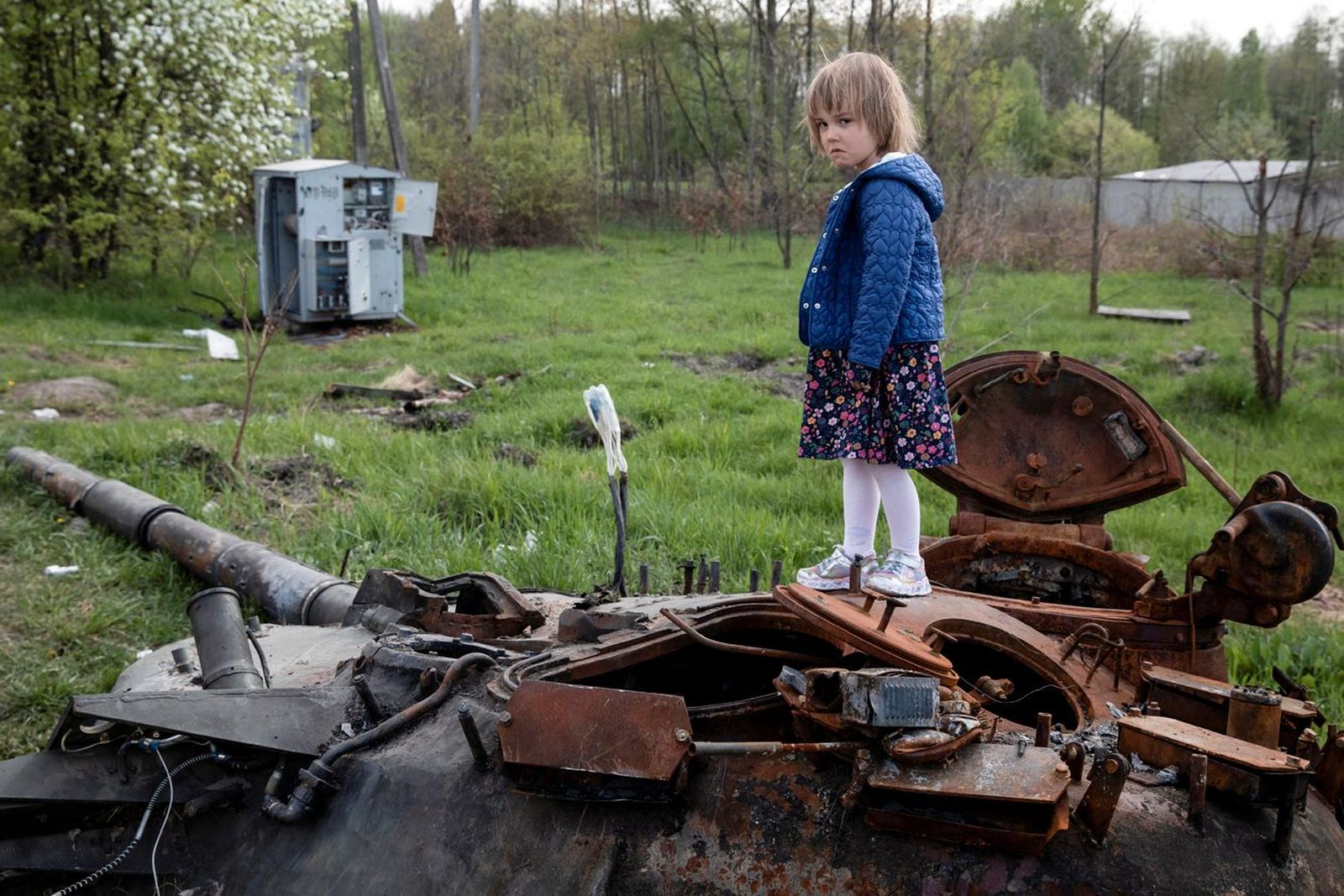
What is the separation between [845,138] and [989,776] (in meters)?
2.05

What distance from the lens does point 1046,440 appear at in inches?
146

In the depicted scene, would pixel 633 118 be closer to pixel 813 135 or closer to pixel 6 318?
pixel 6 318

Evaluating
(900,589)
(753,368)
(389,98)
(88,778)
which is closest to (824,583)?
(900,589)

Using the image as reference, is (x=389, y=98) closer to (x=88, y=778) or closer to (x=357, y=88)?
(x=357, y=88)

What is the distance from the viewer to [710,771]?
211 cm

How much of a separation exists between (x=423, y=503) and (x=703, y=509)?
1.61 metres

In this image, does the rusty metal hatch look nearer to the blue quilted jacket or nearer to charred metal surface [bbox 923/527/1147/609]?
charred metal surface [bbox 923/527/1147/609]

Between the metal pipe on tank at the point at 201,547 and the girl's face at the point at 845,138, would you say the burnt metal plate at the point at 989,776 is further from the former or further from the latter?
the metal pipe on tank at the point at 201,547

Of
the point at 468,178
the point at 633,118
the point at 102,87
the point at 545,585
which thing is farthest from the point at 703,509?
the point at 633,118

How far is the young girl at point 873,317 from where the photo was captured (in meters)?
3.29

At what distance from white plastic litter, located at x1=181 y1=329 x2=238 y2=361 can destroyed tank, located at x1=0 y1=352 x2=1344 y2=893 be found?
1022cm

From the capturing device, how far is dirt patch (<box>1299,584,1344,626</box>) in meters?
5.45

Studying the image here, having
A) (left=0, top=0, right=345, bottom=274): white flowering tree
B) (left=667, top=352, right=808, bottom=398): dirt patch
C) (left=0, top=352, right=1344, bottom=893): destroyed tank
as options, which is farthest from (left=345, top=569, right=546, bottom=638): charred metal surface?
(left=0, top=0, right=345, bottom=274): white flowering tree

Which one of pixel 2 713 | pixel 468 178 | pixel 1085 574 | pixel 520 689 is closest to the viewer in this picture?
pixel 520 689
